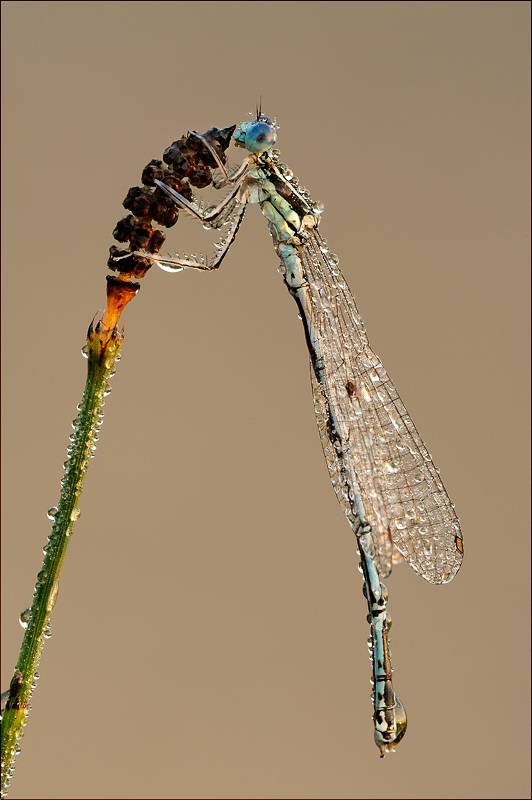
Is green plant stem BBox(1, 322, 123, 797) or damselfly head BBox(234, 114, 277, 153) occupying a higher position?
damselfly head BBox(234, 114, 277, 153)

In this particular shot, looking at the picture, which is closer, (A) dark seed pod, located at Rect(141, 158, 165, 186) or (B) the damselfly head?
(A) dark seed pod, located at Rect(141, 158, 165, 186)

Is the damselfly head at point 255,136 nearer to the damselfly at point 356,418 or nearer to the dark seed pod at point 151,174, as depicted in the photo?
the damselfly at point 356,418

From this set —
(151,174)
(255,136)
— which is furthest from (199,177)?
(255,136)

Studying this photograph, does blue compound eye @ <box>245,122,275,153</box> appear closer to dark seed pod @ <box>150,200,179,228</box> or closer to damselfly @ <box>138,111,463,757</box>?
damselfly @ <box>138,111,463,757</box>

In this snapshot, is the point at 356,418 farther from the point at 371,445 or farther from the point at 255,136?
the point at 255,136

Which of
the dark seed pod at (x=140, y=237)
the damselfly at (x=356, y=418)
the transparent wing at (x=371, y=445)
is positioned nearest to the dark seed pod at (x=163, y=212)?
the dark seed pod at (x=140, y=237)

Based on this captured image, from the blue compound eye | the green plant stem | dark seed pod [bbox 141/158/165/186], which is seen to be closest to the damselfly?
the blue compound eye

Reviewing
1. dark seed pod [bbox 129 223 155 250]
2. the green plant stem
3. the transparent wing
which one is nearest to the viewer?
the green plant stem

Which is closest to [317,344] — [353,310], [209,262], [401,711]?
[353,310]

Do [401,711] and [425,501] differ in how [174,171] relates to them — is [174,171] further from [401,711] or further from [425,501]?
[401,711]
